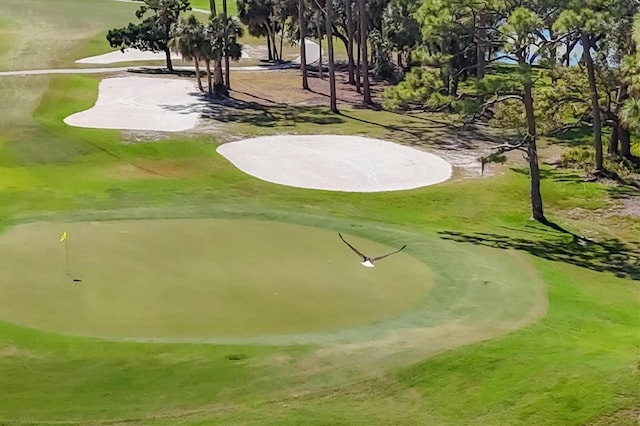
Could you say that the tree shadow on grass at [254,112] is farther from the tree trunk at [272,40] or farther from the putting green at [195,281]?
the putting green at [195,281]

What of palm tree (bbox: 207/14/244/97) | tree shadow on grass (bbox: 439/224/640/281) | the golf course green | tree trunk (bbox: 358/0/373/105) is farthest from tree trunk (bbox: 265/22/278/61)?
the golf course green

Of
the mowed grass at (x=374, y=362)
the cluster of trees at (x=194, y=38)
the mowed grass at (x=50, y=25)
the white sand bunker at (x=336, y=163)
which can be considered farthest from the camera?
the mowed grass at (x=50, y=25)

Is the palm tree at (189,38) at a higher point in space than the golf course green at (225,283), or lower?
higher

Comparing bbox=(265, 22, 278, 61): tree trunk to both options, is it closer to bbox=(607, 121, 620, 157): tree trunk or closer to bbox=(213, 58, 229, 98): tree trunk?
bbox=(213, 58, 229, 98): tree trunk

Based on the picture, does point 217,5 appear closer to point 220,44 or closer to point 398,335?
point 220,44

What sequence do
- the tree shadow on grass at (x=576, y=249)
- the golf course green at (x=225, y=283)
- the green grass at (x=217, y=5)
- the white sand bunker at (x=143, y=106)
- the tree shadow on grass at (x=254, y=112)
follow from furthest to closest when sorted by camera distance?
the green grass at (x=217, y=5) < the tree shadow on grass at (x=254, y=112) < the white sand bunker at (x=143, y=106) < the tree shadow on grass at (x=576, y=249) < the golf course green at (x=225, y=283)

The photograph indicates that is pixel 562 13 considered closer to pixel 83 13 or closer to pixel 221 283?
pixel 221 283

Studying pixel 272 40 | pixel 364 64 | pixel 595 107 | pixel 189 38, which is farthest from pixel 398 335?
pixel 272 40

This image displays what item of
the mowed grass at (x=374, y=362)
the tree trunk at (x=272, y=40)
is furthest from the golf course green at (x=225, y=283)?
the tree trunk at (x=272, y=40)
